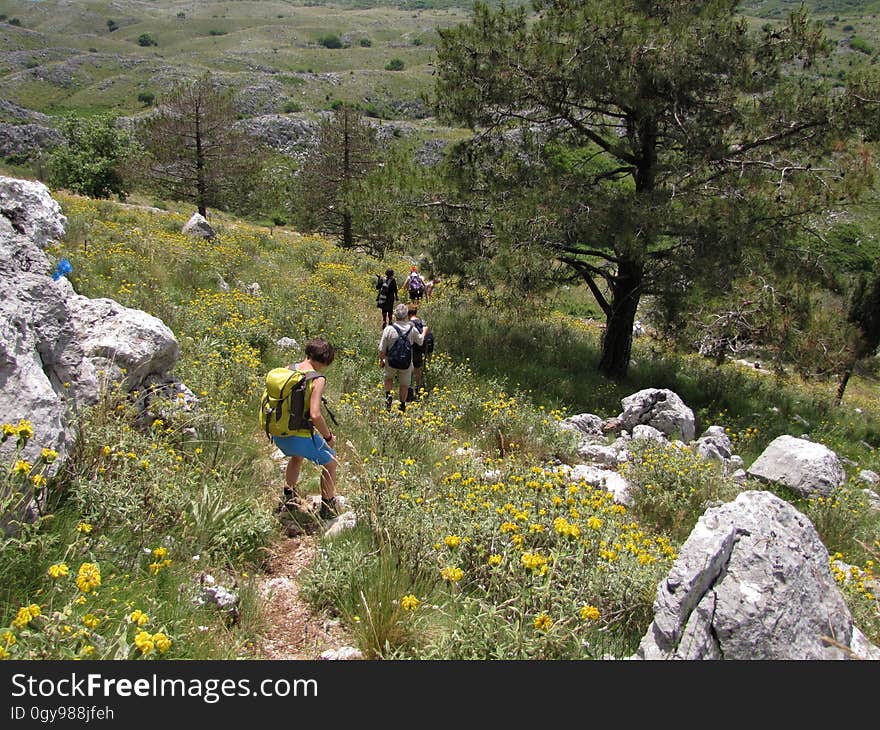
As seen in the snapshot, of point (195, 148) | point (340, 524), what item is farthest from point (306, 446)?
point (195, 148)

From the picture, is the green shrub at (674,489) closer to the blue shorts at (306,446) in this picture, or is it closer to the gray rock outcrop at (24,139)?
the blue shorts at (306,446)

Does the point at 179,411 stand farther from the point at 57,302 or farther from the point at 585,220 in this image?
the point at 585,220

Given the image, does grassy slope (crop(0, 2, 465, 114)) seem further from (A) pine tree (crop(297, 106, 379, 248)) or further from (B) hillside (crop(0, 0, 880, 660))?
(B) hillside (crop(0, 0, 880, 660))

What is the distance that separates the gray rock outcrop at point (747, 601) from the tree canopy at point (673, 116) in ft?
20.2

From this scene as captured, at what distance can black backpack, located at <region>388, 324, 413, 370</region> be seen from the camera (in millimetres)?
6949

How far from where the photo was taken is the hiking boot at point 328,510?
4277 mm

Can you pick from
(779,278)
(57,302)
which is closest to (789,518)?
(57,302)

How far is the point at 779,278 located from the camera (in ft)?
29.5

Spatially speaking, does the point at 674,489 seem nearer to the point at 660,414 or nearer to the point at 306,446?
the point at 660,414

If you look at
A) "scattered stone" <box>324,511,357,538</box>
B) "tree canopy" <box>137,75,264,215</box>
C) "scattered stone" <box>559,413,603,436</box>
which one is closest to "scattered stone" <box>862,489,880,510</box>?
Result: "scattered stone" <box>559,413,603,436</box>

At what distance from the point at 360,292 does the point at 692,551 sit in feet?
37.4

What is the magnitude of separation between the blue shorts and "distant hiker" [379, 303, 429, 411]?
2.51 metres

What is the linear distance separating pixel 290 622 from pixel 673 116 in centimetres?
929

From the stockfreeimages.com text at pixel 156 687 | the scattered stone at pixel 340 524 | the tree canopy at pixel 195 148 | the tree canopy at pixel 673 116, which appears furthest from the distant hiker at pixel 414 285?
the tree canopy at pixel 195 148
